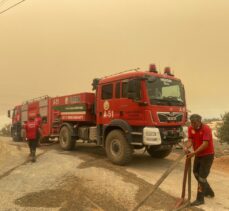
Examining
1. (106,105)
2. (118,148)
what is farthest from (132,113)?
(106,105)

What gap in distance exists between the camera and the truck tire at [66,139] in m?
13.2

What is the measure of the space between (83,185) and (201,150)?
324 cm

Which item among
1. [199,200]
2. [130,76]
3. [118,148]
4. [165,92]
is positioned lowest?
[199,200]

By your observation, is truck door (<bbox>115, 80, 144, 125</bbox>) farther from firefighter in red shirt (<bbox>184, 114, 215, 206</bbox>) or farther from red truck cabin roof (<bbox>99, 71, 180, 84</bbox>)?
firefighter in red shirt (<bbox>184, 114, 215, 206</bbox>)

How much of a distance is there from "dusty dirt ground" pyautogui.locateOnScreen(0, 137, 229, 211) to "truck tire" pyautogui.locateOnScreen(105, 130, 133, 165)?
29 centimetres

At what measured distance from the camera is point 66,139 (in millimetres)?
13531

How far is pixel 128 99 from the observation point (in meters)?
9.88

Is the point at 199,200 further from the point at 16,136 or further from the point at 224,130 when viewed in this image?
the point at 16,136

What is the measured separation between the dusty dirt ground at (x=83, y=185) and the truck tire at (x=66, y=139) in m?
2.09

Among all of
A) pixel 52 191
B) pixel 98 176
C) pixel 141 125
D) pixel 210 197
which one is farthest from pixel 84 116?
pixel 210 197

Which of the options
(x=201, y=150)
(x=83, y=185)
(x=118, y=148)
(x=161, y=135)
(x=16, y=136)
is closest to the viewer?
(x=201, y=150)

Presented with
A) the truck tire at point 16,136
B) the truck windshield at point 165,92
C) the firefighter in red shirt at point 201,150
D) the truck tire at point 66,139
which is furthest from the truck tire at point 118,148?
the truck tire at point 16,136

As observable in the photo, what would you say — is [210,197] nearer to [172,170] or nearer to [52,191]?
[172,170]

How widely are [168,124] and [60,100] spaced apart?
6.56 metres
